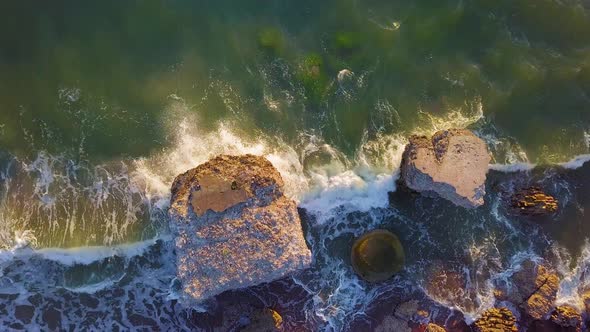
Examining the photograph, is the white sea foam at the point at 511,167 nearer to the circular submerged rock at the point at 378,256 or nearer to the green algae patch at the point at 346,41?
the circular submerged rock at the point at 378,256

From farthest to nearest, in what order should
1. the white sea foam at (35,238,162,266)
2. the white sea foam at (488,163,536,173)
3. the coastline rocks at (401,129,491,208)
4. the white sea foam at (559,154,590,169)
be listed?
the white sea foam at (559,154,590,169)
the white sea foam at (488,163,536,173)
the white sea foam at (35,238,162,266)
the coastline rocks at (401,129,491,208)

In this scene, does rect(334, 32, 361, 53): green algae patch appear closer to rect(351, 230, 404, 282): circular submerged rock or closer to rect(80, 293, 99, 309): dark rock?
rect(351, 230, 404, 282): circular submerged rock

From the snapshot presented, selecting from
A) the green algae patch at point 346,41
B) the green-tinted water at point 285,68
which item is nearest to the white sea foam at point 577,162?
the green-tinted water at point 285,68

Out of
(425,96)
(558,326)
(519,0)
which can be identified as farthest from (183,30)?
(558,326)

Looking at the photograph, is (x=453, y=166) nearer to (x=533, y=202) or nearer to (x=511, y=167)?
(x=511, y=167)

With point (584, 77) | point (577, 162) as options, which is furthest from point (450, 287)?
point (584, 77)

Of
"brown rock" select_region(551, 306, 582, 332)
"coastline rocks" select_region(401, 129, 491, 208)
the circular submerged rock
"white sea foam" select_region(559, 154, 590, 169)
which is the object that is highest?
"coastline rocks" select_region(401, 129, 491, 208)

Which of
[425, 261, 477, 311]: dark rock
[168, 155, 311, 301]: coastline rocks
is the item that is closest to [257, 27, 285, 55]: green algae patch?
[168, 155, 311, 301]: coastline rocks

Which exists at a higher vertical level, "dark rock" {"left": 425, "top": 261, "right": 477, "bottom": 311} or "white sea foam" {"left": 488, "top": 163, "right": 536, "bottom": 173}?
"white sea foam" {"left": 488, "top": 163, "right": 536, "bottom": 173}

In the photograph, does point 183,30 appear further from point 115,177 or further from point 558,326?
point 558,326
